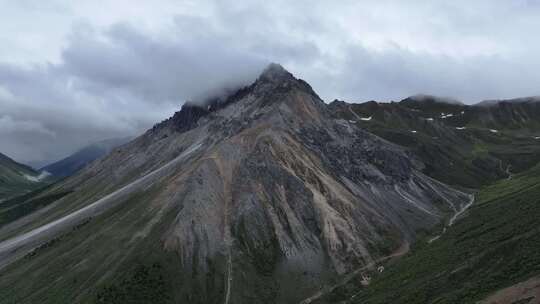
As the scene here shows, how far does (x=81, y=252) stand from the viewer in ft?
519

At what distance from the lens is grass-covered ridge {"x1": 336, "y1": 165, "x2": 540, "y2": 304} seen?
85562 millimetres

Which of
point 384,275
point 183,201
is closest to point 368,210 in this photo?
point 384,275

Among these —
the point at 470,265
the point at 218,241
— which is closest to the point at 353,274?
the point at 218,241

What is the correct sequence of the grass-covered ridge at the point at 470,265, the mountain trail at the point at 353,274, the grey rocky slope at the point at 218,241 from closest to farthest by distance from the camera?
the grass-covered ridge at the point at 470,265, the mountain trail at the point at 353,274, the grey rocky slope at the point at 218,241

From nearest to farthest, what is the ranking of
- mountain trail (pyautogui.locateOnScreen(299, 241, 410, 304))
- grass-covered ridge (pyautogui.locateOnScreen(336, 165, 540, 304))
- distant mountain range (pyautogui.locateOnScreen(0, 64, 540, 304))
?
grass-covered ridge (pyautogui.locateOnScreen(336, 165, 540, 304))
distant mountain range (pyautogui.locateOnScreen(0, 64, 540, 304))
mountain trail (pyautogui.locateOnScreen(299, 241, 410, 304))

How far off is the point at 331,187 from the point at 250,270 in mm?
56266

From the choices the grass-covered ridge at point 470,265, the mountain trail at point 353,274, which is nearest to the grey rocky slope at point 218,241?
the mountain trail at point 353,274

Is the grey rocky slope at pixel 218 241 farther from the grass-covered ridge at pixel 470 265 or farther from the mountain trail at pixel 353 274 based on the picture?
the grass-covered ridge at pixel 470 265

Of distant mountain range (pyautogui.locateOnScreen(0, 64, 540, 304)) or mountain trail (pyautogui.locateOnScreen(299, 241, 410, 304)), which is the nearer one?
distant mountain range (pyautogui.locateOnScreen(0, 64, 540, 304))

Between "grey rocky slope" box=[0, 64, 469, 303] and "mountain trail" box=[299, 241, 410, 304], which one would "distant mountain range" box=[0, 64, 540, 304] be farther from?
"grey rocky slope" box=[0, 64, 469, 303]

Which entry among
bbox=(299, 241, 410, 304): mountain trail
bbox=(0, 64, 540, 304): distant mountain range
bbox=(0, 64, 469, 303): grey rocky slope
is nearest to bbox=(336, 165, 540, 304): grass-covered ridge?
bbox=(0, 64, 540, 304): distant mountain range

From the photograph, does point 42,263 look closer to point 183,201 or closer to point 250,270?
point 183,201

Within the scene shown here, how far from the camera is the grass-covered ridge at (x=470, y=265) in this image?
85.6 meters

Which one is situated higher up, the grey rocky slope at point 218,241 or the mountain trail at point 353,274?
the grey rocky slope at point 218,241
